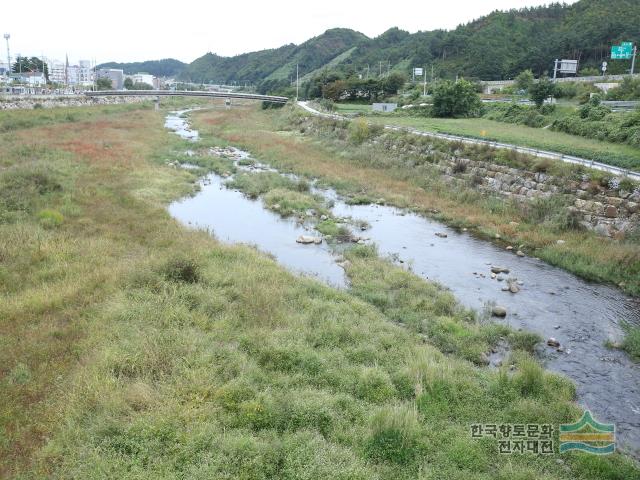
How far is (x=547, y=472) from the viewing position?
7.19 metres

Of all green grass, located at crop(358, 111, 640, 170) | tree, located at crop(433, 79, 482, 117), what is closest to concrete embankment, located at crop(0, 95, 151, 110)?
green grass, located at crop(358, 111, 640, 170)

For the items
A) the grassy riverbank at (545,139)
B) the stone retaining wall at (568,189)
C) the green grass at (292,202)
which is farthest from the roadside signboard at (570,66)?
the green grass at (292,202)

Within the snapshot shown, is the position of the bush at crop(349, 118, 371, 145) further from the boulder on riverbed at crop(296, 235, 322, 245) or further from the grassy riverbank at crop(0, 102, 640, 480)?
the grassy riverbank at crop(0, 102, 640, 480)

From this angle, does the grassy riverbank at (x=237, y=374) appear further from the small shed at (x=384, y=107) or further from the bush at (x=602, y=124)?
the small shed at (x=384, y=107)

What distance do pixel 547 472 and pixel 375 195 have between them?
20886 mm

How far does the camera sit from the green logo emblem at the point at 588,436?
7.87m

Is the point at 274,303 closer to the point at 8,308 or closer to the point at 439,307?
the point at 439,307

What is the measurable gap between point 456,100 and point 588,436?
1830 inches

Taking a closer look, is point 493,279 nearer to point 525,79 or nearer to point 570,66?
point 525,79

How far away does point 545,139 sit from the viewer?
3073 cm

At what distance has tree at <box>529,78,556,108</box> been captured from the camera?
144 feet

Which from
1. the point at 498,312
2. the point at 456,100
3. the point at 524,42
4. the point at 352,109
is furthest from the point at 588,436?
the point at 524,42

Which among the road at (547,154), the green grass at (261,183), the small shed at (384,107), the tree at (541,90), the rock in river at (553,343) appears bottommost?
the rock in river at (553,343)

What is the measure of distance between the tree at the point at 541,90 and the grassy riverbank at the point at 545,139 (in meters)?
4.64
